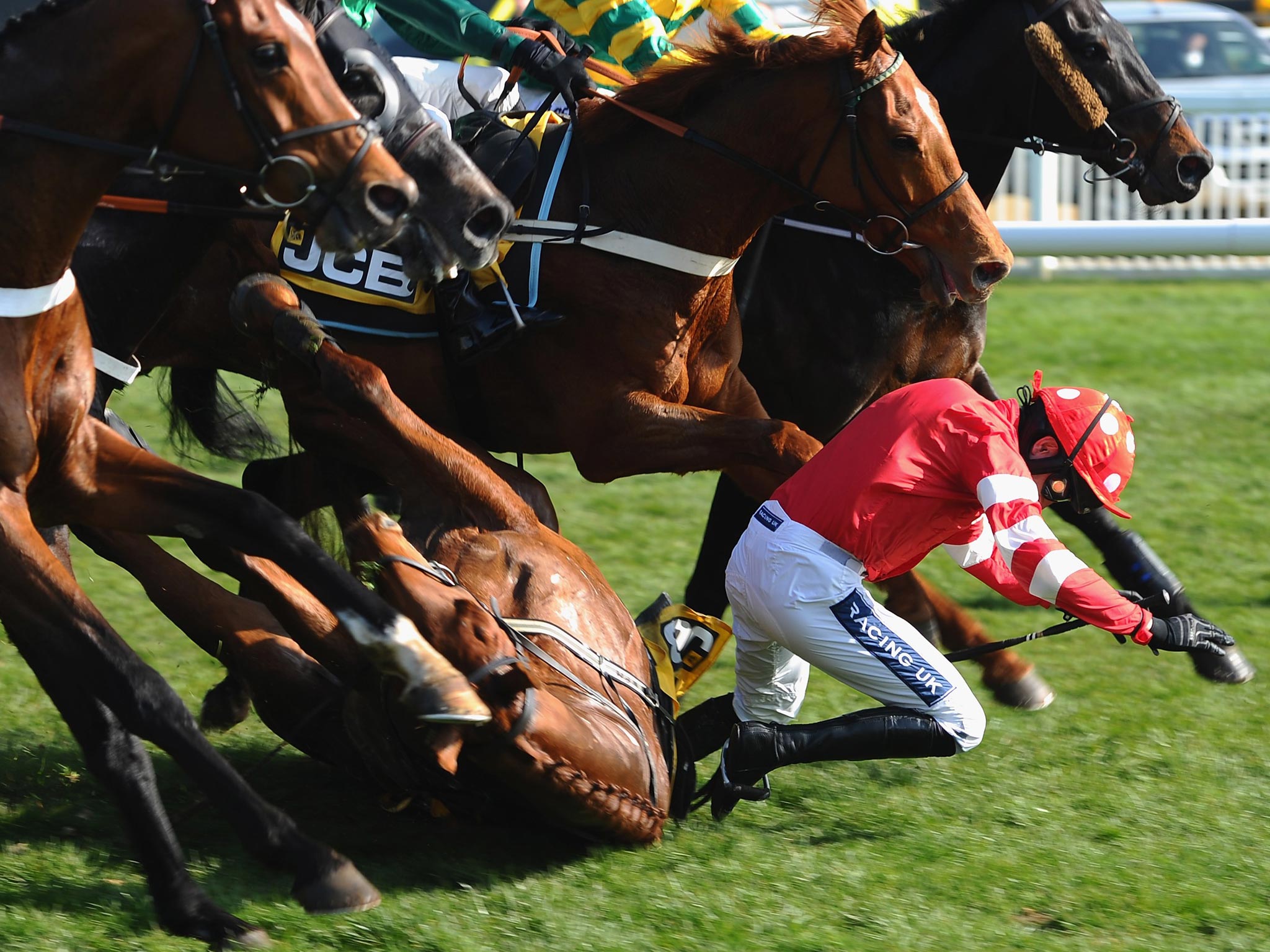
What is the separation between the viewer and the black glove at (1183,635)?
3.85 m

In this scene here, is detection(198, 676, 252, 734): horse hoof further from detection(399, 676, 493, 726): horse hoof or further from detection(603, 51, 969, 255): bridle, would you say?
detection(603, 51, 969, 255): bridle

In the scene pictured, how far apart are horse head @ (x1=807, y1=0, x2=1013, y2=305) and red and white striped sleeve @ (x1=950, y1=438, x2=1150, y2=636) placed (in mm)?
774

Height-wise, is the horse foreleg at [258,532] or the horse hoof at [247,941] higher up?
the horse foreleg at [258,532]

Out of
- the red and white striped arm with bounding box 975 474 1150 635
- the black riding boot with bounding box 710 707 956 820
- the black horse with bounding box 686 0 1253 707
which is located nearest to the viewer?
the red and white striped arm with bounding box 975 474 1150 635

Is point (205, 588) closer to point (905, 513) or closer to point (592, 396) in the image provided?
point (592, 396)

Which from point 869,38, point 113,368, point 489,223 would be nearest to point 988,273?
point 869,38

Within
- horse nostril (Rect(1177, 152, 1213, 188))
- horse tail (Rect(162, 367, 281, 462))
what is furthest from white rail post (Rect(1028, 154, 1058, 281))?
horse tail (Rect(162, 367, 281, 462))

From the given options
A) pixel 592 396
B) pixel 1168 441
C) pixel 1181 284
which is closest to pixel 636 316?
pixel 592 396

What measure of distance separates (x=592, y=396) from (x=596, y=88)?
35.0 inches

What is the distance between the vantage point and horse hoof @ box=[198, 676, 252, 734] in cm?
463

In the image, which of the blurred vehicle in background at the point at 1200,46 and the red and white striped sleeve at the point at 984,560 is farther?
the blurred vehicle in background at the point at 1200,46

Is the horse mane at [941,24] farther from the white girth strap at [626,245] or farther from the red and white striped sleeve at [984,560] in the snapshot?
the red and white striped sleeve at [984,560]

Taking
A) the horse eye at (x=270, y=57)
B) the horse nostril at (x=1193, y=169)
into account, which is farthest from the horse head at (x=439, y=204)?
the horse nostril at (x=1193, y=169)

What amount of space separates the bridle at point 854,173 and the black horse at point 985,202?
16.0 inches
